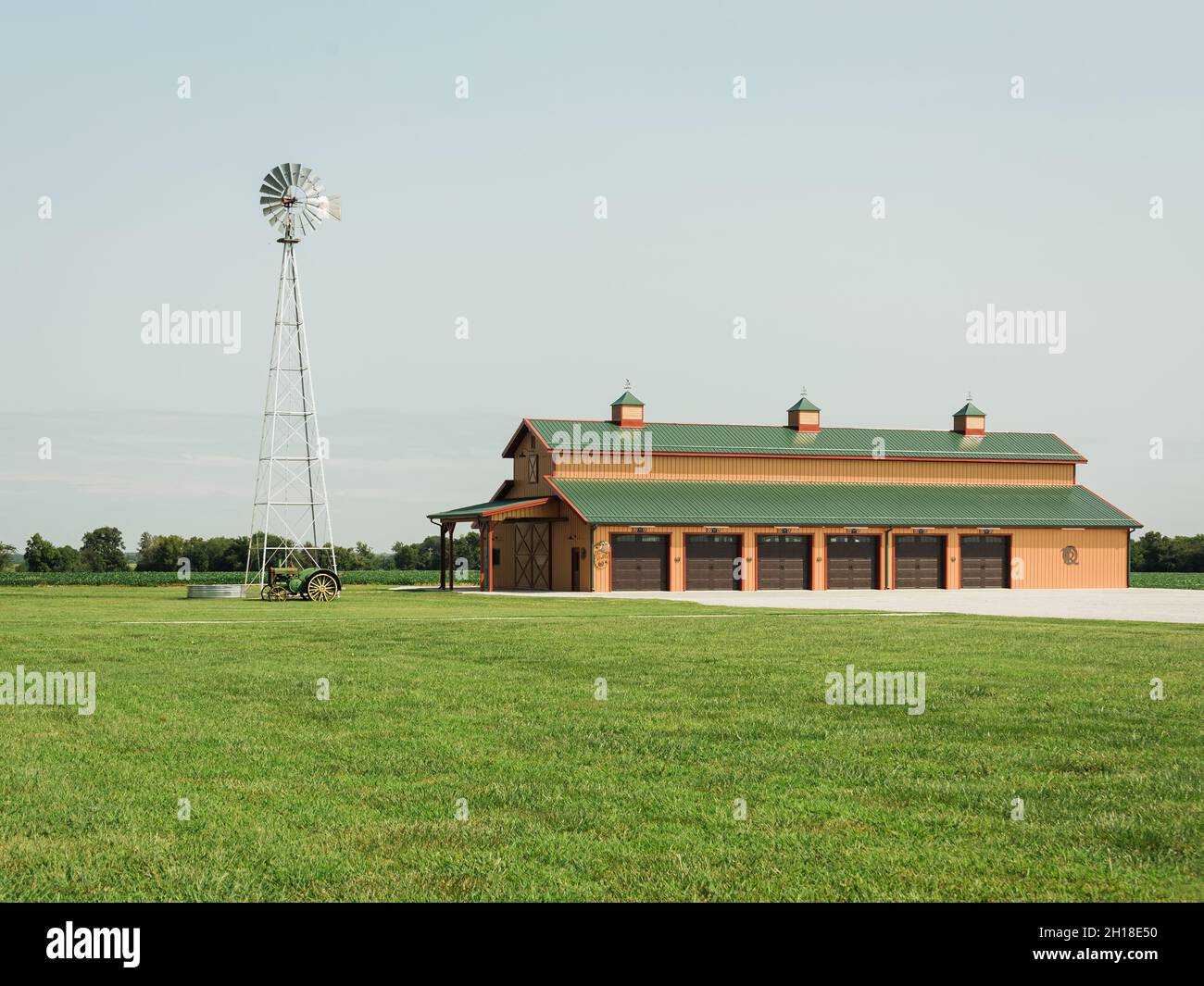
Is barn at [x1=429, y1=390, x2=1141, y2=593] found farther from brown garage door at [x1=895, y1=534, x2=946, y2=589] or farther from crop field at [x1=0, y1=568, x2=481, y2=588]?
crop field at [x1=0, y1=568, x2=481, y2=588]

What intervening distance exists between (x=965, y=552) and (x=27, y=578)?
191 ft

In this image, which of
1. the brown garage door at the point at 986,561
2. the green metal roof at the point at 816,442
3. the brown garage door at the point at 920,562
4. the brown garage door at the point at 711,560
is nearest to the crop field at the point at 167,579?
the green metal roof at the point at 816,442

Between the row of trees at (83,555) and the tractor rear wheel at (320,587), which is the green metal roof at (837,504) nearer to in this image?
the tractor rear wheel at (320,587)

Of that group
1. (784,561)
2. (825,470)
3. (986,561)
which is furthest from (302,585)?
(986,561)

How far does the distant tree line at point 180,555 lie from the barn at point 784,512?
25.6m

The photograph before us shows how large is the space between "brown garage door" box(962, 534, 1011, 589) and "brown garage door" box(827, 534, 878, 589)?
5.43 m

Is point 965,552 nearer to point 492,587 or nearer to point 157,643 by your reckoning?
point 492,587

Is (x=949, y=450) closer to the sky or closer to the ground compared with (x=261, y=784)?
closer to the sky

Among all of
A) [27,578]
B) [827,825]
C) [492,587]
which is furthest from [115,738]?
[27,578]

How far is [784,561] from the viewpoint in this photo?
194 feet

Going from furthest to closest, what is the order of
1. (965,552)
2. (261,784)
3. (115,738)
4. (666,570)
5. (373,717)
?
1. (965,552)
2. (666,570)
3. (373,717)
4. (115,738)
5. (261,784)

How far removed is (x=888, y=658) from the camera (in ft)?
62.5

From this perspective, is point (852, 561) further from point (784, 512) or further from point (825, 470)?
point (825, 470)

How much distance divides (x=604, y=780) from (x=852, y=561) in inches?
2057
